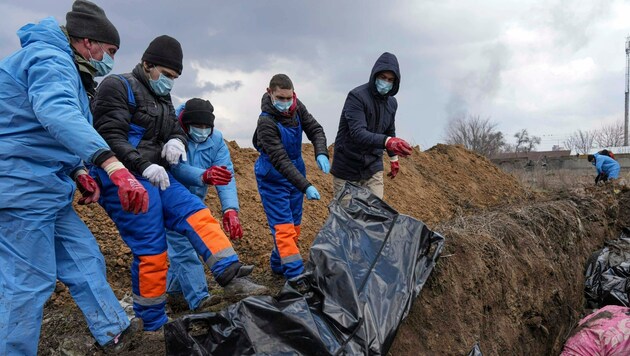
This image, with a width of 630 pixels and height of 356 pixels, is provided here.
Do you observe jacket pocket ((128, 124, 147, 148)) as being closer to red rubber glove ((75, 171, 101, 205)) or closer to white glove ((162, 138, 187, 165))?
white glove ((162, 138, 187, 165))

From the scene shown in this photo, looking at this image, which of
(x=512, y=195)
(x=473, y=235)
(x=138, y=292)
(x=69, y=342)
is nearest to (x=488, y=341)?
(x=473, y=235)

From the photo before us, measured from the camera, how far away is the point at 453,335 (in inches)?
97.2

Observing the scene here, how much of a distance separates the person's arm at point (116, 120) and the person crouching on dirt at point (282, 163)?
1.24 meters

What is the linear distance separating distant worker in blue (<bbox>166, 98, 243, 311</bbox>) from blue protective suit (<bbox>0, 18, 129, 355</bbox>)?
32.1 inches

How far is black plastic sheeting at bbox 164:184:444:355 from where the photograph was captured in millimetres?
1820

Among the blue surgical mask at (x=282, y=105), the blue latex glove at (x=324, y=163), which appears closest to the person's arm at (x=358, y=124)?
the blue latex glove at (x=324, y=163)

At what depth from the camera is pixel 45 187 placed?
207cm

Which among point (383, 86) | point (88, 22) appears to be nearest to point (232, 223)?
point (88, 22)

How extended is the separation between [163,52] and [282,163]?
1250 millimetres

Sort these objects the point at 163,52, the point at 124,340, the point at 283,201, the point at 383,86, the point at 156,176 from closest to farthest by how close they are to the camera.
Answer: the point at 124,340 < the point at 156,176 < the point at 163,52 < the point at 283,201 < the point at 383,86

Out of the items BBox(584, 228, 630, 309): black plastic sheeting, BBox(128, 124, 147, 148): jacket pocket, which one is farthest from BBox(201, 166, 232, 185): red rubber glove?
BBox(584, 228, 630, 309): black plastic sheeting

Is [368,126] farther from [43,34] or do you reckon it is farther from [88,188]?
[43,34]

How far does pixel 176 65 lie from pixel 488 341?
8.49ft

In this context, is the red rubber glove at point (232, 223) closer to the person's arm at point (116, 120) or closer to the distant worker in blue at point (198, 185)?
the distant worker in blue at point (198, 185)
